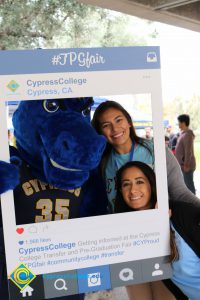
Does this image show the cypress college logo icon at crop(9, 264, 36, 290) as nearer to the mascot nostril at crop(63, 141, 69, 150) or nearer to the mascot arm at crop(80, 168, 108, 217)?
the mascot arm at crop(80, 168, 108, 217)

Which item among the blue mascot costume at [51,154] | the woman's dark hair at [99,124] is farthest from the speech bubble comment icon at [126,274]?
the woman's dark hair at [99,124]

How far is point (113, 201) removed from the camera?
154 centimetres

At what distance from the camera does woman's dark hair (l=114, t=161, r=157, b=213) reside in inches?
60.1

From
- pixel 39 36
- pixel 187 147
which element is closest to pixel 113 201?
pixel 187 147

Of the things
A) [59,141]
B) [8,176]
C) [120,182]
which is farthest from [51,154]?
[120,182]

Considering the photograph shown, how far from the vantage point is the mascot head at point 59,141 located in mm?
1467

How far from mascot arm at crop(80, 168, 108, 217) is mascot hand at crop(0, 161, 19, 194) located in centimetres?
27

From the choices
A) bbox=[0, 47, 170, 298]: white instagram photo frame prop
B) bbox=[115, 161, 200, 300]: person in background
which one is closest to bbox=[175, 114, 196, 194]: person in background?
bbox=[115, 161, 200, 300]: person in background

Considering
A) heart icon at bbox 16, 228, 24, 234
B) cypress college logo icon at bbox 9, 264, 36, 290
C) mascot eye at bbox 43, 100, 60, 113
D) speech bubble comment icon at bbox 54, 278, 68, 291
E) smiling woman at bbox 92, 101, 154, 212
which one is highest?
mascot eye at bbox 43, 100, 60, 113

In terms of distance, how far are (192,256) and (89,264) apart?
0.41m

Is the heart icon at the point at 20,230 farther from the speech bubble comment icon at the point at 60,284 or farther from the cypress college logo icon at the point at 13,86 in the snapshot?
the cypress college logo icon at the point at 13,86

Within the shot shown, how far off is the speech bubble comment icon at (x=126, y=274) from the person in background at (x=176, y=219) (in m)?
0.17

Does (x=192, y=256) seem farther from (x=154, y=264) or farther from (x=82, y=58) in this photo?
(x=82, y=58)

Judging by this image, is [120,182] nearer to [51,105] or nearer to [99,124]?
[99,124]
